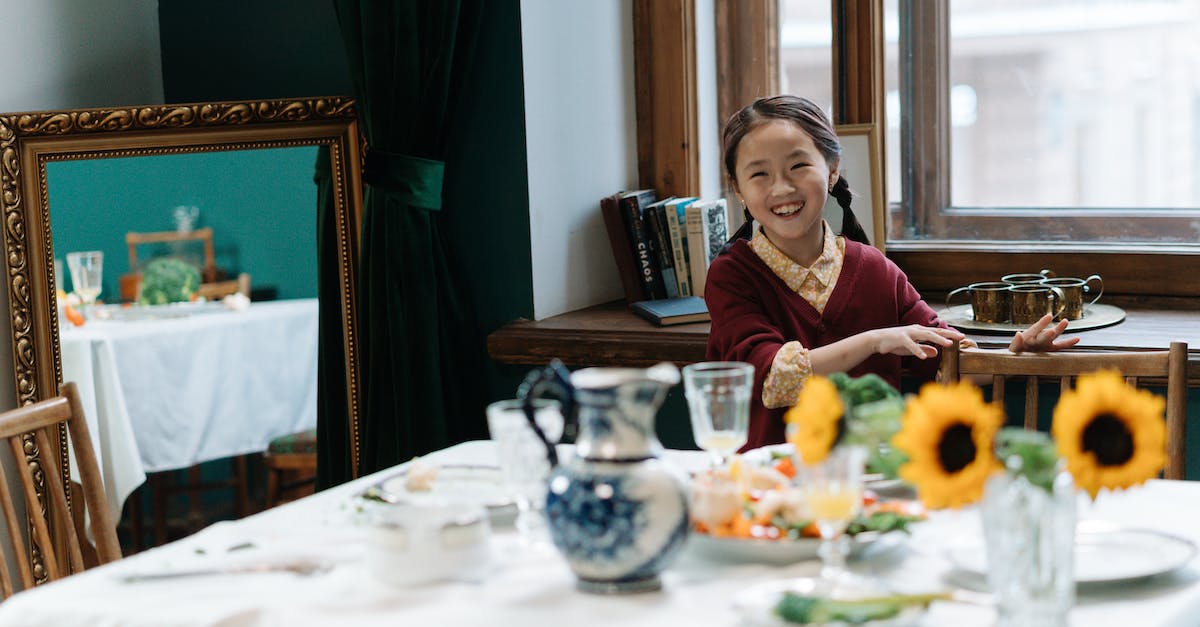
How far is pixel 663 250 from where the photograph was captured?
2.84 meters

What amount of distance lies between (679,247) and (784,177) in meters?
0.63

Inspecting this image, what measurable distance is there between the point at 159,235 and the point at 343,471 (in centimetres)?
59

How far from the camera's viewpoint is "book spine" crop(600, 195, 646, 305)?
9.32 ft

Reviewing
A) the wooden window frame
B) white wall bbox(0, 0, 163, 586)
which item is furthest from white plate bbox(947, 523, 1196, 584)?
white wall bbox(0, 0, 163, 586)

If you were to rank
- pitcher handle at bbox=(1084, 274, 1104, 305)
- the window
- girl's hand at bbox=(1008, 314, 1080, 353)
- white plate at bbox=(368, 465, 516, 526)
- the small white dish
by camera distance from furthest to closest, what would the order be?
the window
pitcher handle at bbox=(1084, 274, 1104, 305)
girl's hand at bbox=(1008, 314, 1080, 353)
white plate at bbox=(368, 465, 516, 526)
the small white dish

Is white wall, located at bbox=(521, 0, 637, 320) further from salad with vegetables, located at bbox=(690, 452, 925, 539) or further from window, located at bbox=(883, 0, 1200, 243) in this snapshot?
salad with vegetables, located at bbox=(690, 452, 925, 539)

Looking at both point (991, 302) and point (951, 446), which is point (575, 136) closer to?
point (991, 302)

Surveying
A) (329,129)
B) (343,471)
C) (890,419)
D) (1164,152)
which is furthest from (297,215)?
(890,419)

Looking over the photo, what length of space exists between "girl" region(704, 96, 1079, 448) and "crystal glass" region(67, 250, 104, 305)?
1261 millimetres

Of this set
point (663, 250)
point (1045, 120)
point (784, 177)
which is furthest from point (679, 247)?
point (1045, 120)

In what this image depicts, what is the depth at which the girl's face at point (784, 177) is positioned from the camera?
2201mm

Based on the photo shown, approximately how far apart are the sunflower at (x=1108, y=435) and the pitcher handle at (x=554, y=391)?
45cm

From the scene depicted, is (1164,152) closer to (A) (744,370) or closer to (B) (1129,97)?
(B) (1129,97)

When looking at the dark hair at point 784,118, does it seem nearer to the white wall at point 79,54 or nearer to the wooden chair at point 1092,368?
the wooden chair at point 1092,368
